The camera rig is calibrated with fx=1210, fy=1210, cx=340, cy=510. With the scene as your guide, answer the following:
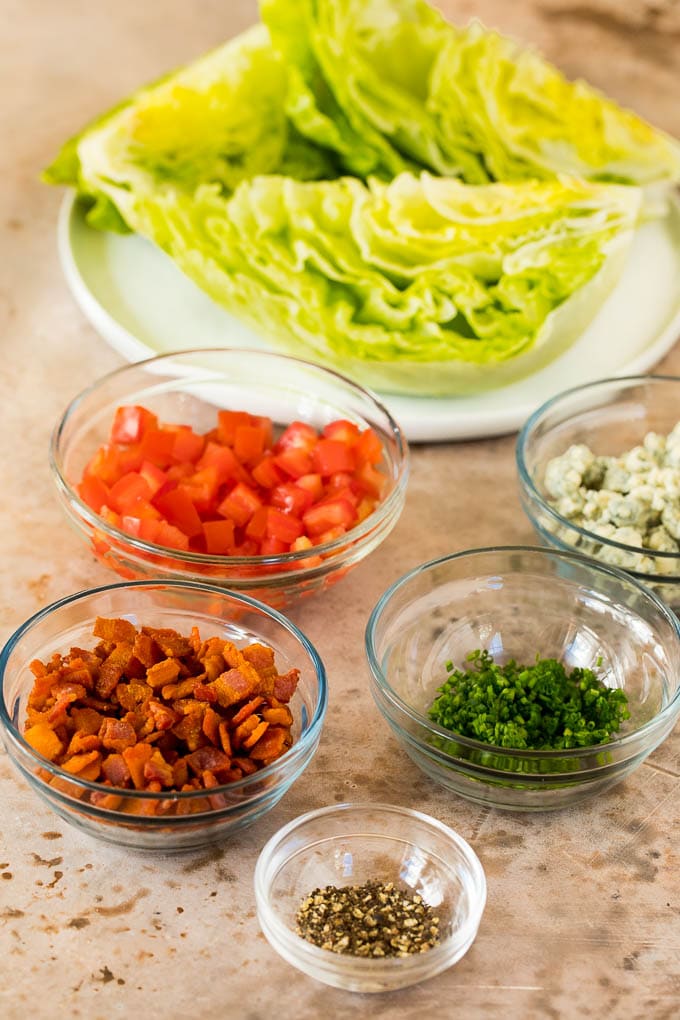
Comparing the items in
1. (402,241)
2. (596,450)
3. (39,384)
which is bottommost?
(596,450)

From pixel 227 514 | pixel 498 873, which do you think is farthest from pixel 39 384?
pixel 498 873

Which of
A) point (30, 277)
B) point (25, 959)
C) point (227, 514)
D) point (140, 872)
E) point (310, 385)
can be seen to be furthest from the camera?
point (30, 277)

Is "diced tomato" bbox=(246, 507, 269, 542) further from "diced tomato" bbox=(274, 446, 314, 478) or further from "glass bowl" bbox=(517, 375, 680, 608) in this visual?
"glass bowl" bbox=(517, 375, 680, 608)

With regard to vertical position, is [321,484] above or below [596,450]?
above

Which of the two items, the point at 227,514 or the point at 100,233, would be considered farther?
the point at 100,233

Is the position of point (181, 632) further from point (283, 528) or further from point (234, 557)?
point (283, 528)

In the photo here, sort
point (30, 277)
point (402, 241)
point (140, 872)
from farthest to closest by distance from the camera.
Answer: point (30, 277), point (402, 241), point (140, 872)

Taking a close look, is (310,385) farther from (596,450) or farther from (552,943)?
(552,943)
